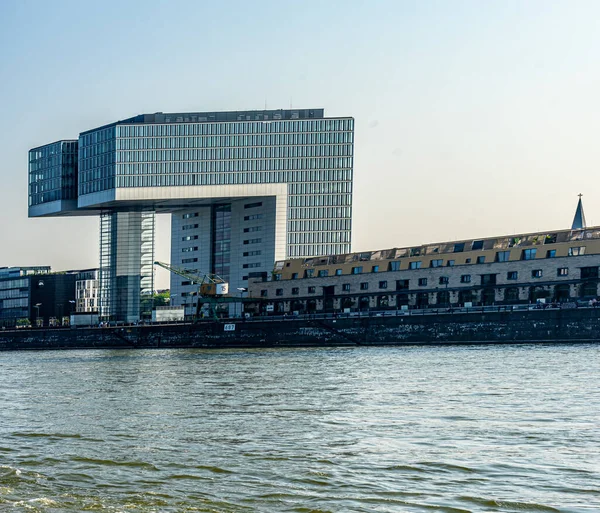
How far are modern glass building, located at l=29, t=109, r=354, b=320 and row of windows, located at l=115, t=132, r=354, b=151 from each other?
189 millimetres

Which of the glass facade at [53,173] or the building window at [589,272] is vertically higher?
the glass facade at [53,173]

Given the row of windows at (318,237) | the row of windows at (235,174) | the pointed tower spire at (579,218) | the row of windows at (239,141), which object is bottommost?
the row of windows at (318,237)

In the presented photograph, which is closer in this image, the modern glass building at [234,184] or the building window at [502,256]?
the building window at [502,256]

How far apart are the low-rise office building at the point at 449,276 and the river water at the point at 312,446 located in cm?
5434

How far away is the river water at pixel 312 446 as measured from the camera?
68.2 ft

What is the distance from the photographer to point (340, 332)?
113 m

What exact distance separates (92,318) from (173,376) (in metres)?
131

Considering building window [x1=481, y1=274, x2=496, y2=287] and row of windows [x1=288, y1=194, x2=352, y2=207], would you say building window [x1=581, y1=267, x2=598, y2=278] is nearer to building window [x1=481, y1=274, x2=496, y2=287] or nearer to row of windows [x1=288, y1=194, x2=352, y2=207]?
building window [x1=481, y1=274, x2=496, y2=287]

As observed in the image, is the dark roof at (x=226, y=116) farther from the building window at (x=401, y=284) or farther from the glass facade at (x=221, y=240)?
the building window at (x=401, y=284)

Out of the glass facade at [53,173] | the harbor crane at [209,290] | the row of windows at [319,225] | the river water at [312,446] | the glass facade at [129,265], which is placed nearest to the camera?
the river water at [312,446]

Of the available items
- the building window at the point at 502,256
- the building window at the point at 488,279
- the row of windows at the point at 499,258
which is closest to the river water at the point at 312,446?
the row of windows at the point at 499,258

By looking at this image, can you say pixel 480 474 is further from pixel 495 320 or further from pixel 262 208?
pixel 262 208

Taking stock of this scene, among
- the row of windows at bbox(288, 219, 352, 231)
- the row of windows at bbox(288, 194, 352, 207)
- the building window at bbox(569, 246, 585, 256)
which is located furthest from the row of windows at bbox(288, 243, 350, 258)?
the building window at bbox(569, 246, 585, 256)

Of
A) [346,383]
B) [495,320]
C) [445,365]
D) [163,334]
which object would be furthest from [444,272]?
[346,383]
